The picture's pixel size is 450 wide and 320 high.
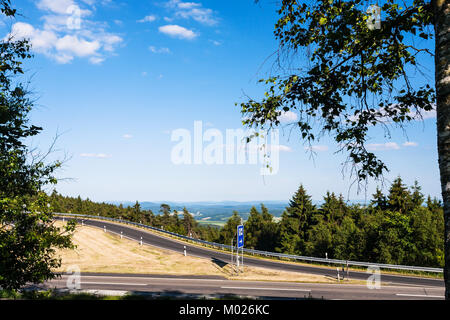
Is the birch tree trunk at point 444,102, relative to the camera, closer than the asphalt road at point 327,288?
Yes

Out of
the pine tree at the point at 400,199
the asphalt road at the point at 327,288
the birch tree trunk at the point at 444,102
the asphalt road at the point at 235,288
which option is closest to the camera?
the birch tree trunk at the point at 444,102

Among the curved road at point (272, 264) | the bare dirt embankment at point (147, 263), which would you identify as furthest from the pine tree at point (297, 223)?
the bare dirt embankment at point (147, 263)

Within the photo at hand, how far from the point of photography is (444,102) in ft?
8.98

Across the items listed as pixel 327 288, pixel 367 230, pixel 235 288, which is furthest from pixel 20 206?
pixel 367 230

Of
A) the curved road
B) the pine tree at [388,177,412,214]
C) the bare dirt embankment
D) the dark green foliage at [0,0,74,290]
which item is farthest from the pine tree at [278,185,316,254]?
the dark green foliage at [0,0,74,290]

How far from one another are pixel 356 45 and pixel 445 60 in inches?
80.6

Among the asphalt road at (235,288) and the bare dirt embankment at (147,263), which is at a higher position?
the asphalt road at (235,288)

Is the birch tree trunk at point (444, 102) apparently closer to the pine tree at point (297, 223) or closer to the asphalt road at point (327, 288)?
the asphalt road at point (327, 288)

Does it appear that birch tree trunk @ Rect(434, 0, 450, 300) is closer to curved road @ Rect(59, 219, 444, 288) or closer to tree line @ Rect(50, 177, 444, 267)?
tree line @ Rect(50, 177, 444, 267)

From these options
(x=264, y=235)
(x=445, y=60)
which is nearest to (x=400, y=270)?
(x=445, y=60)

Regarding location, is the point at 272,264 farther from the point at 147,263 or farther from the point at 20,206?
the point at 20,206

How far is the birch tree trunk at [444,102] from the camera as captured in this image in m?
2.62

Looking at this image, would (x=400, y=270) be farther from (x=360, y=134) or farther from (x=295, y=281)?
(x=360, y=134)

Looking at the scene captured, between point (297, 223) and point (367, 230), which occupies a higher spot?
point (367, 230)
